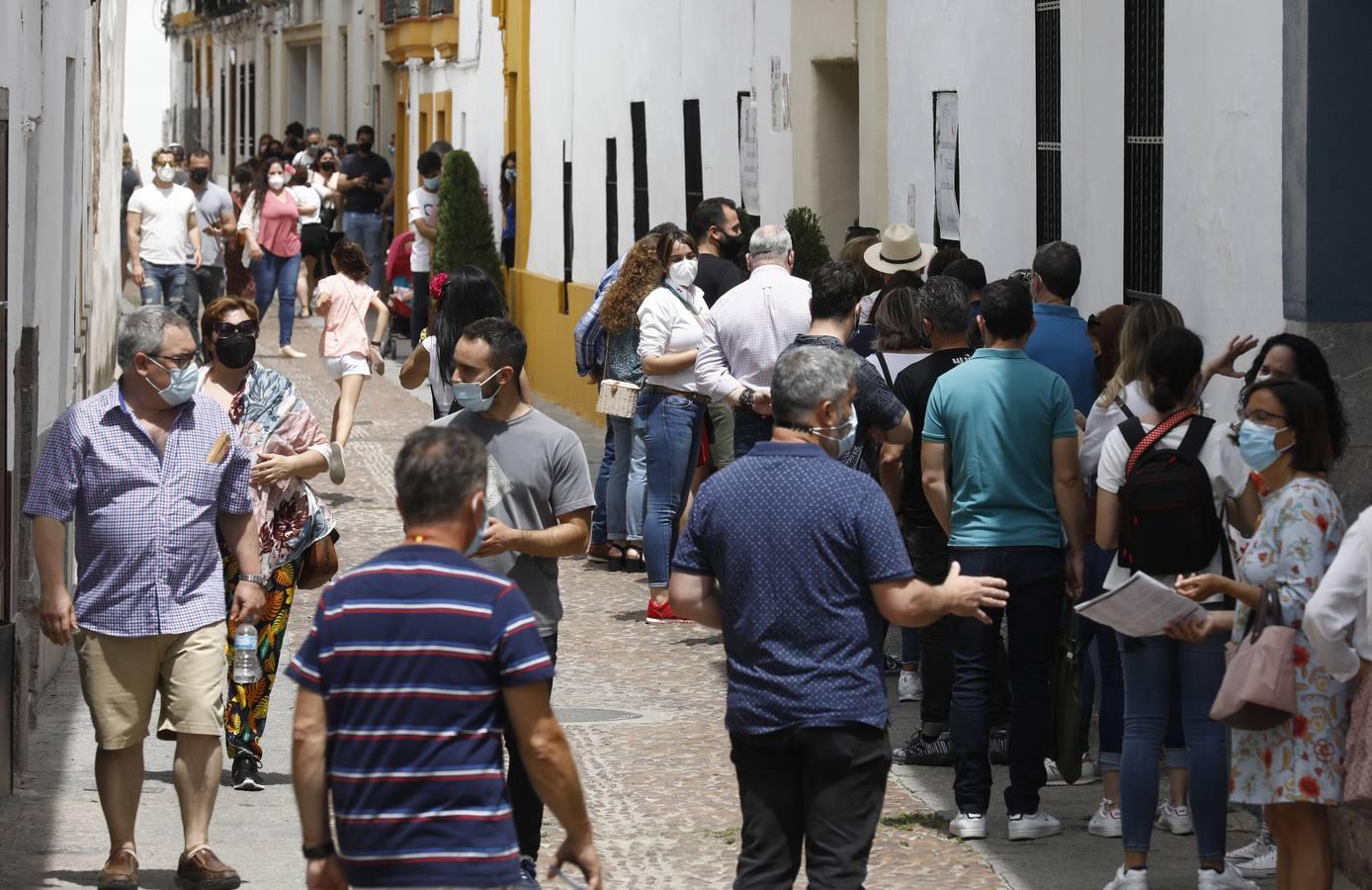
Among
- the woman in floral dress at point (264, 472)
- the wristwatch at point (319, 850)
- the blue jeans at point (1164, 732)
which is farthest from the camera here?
the woman in floral dress at point (264, 472)

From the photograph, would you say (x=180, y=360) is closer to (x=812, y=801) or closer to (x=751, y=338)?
(x=812, y=801)

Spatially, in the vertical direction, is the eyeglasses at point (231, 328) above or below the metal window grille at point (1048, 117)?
below

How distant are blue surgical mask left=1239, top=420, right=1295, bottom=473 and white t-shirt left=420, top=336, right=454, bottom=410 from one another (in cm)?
405

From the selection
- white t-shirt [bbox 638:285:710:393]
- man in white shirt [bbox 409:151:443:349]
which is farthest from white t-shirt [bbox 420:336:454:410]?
man in white shirt [bbox 409:151:443:349]

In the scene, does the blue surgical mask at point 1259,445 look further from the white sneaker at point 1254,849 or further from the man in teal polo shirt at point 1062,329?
the man in teal polo shirt at point 1062,329

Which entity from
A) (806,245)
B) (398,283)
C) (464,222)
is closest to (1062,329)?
(806,245)

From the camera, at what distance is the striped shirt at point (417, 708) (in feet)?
14.9

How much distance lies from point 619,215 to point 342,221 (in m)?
9.56

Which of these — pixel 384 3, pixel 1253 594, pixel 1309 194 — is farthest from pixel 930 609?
pixel 384 3

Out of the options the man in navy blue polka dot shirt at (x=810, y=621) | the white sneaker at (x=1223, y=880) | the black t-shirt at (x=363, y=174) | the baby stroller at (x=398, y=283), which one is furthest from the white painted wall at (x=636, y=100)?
the man in navy blue polka dot shirt at (x=810, y=621)

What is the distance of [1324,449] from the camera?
6242mm

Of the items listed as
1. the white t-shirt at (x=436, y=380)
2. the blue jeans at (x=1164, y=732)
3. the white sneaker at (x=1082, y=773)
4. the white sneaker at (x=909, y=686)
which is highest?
the white t-shirt at (x=436, y=380)

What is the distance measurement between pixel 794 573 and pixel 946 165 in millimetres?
7957

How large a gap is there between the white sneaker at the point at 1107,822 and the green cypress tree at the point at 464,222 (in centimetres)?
1744
